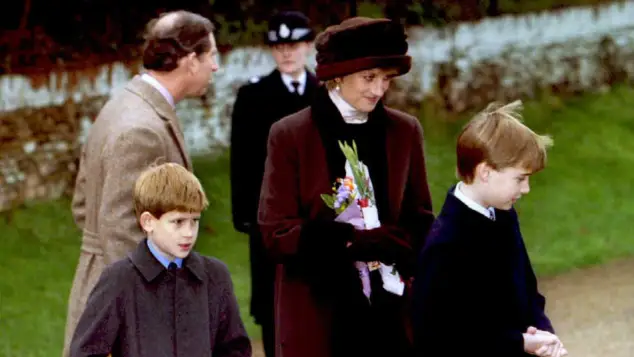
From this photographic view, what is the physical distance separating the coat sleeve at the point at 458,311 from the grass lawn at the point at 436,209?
4098 millimetres

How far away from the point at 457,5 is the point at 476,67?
639 millimetres

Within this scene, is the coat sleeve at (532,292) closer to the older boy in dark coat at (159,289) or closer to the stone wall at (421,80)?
the older boy in dark coat at (159,289)

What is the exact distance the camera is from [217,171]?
1236 cm

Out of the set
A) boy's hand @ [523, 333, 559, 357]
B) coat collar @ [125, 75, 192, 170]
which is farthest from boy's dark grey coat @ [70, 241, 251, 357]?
boy's hand @ [523, 333, 559, 357]

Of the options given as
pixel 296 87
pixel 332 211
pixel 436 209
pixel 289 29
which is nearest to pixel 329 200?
pixel 332 211

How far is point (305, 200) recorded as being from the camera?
5.57 meters

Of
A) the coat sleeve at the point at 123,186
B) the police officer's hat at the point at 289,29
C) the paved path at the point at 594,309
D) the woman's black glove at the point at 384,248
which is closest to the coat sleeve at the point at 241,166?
the police officer's hat at the point at 289,29

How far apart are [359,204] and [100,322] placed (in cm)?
129

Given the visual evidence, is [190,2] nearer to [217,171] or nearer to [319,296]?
[217,171]

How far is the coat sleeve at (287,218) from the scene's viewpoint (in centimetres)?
544

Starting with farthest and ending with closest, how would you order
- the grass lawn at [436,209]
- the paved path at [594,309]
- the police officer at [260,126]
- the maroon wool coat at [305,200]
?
the grass lawn at [436,209] < the paved path at [594,309] < the police officer at [260,126] < the maroon wool coat at [305,200]

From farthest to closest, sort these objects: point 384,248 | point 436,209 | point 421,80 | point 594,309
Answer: point 421,80 < point 436,209 < point 594,309 < point 384,248

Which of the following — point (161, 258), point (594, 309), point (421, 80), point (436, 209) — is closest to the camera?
point (161, 258)

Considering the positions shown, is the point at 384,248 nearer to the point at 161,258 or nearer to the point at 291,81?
the point at 161,258
